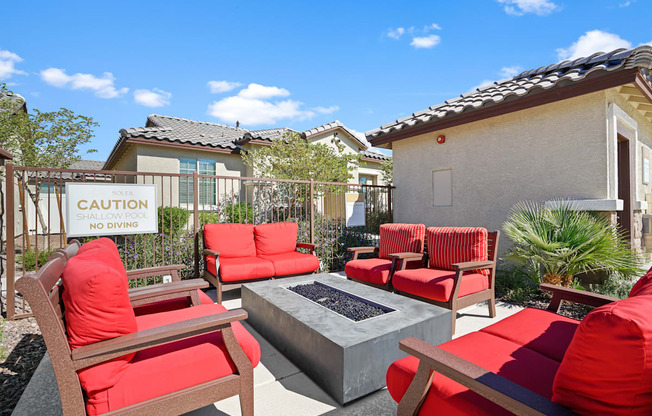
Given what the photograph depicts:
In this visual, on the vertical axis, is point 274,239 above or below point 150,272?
above

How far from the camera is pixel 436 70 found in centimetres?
701

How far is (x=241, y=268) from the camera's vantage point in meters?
4.28

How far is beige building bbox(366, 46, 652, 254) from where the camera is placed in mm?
4344

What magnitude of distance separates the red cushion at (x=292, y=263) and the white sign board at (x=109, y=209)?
197cm

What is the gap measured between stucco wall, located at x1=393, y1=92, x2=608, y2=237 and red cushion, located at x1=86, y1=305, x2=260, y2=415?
513 centimetres

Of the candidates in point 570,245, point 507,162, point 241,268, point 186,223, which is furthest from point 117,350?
point 507,162

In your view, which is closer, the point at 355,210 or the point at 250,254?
the point at 250,254

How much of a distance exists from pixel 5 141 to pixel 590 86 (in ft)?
42.9

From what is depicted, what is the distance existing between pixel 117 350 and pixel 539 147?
5.95m

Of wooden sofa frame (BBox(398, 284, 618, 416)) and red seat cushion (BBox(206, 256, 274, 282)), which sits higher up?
wooden sofa frame (BBox(398, 284, 618, 416))

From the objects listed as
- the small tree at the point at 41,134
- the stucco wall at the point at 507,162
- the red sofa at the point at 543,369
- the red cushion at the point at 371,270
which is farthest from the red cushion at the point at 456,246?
the small tree at the point at 41,134

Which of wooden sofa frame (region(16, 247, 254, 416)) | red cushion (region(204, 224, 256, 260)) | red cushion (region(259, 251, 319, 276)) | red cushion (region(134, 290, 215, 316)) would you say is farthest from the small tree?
wooden sofa frame (region(16, 247, 254, 416))

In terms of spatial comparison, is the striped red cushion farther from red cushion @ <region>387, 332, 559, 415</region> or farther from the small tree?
the small tree

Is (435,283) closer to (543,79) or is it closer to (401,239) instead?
(401,239)
